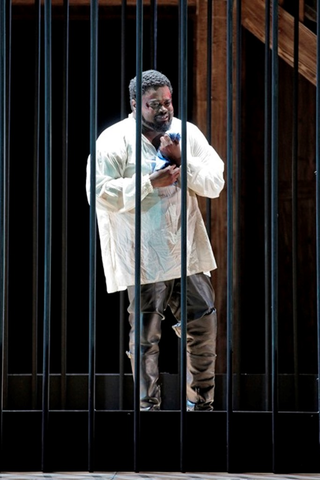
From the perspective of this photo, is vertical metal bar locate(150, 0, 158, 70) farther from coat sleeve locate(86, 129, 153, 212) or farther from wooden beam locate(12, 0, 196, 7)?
wooden beam locate(12, 0, 196, 7)

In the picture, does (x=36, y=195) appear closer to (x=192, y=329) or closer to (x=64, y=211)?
(x=64, y=211)

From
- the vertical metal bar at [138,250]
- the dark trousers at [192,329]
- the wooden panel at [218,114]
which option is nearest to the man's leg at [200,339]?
the dark trousers at [192,329]

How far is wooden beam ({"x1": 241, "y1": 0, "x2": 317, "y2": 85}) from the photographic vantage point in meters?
5.73

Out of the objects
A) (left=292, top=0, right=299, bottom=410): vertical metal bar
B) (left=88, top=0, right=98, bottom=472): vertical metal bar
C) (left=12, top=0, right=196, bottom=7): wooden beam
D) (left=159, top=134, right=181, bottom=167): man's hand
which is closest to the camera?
(left=88, top=0, right=98, bottom=472): vertical metal bar

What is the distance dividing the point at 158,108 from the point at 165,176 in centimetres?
32

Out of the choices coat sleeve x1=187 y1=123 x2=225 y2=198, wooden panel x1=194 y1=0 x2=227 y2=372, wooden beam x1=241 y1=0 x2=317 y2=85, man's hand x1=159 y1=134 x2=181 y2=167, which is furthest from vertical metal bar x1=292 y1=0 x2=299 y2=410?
wooden panel x1=194 y1=0 x2=227 y2=372

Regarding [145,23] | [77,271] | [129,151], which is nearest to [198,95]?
[145,23]

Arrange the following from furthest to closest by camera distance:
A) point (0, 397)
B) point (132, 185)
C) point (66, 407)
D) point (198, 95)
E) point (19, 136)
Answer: point (19, 136) < point (198, 95) < point (66, 407) < point (132, 185) < point (0, 397)

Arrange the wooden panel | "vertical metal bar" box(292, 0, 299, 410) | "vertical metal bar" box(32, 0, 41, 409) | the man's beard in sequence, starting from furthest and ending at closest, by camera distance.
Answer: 1. the wooden panel
2. "vertical metal bar" box(292, 0, 299, 410)
3. "vertical metal bar" box(32, 0, 41, 409)
4. the man's beard

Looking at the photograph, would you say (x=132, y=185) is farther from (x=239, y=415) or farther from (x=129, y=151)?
(x=239, y=415)

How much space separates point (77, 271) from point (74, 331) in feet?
1.06

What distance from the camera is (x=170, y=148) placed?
425cm

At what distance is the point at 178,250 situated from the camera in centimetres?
443

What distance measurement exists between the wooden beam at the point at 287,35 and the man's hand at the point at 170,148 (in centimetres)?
168
